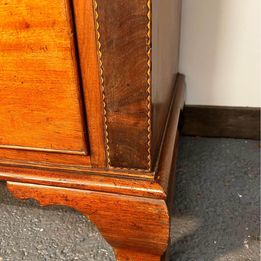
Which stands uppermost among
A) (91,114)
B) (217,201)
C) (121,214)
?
(91,114)

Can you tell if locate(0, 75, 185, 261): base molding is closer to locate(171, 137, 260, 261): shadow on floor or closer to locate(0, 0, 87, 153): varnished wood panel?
locate(0, 0, 87, 153): varnished wood panel

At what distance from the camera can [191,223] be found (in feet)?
2.72

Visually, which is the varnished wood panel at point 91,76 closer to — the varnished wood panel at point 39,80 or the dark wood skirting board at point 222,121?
the varnished wood panel at point 39,80

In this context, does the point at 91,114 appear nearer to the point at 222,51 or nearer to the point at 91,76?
the point at 91,76

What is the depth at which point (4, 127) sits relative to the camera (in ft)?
1.99

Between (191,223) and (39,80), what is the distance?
1.67 ft

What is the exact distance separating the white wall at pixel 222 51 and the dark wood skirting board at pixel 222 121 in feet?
0.07

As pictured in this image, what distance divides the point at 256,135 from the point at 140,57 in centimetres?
76

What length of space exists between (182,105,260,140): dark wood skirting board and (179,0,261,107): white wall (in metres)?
0.02

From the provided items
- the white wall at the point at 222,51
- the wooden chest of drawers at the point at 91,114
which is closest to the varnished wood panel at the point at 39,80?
the wooden chest of drawers at the point at 91,114

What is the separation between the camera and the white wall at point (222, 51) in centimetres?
98

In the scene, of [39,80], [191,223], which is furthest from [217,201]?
[39,80]

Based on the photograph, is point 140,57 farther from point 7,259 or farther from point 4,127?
point 7,259

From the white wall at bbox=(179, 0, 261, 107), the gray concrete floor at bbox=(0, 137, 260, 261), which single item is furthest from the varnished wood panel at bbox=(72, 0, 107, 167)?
the white wall at bbox=(179, 0, 261, 107)
